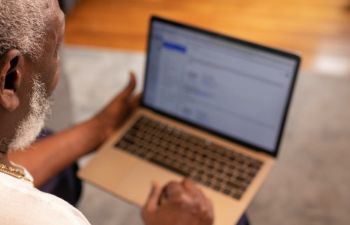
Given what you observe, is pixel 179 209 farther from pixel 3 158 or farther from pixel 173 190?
pixel 3 158

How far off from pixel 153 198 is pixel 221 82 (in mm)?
356

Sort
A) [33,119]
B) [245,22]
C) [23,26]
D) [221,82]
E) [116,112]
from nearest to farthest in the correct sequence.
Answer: [23,26]
[33,119]
[221,82]
[116,112]
[245,22]

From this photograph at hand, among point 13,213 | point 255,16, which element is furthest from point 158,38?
point 255,16

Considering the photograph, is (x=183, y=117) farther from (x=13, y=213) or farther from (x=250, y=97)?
(x=13, y=213)

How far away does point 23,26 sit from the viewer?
832 millimetres

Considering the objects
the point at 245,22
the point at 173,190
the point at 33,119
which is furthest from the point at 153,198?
the point at 245,22

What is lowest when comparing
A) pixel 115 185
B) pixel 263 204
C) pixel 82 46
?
pixel 263 204

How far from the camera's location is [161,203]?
4.16ft

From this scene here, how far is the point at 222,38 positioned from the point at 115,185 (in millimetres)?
455

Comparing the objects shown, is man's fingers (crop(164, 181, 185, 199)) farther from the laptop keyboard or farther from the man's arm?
the man's arm

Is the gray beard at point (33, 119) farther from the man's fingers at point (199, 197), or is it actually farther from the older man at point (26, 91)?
the man's fingers at point (199, 197)

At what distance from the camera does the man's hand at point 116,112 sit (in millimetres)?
1502

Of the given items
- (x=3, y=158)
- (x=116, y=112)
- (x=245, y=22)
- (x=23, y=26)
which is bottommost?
(x=245, y=22)

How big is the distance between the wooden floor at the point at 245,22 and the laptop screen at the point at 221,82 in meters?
1.48
